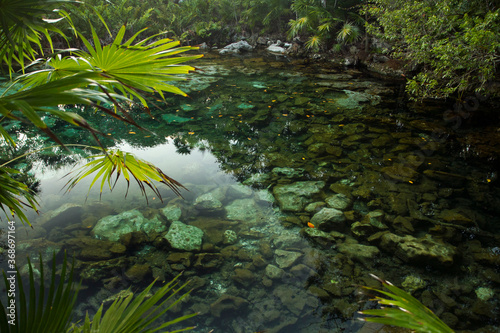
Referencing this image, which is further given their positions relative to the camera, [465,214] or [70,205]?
[70,205]

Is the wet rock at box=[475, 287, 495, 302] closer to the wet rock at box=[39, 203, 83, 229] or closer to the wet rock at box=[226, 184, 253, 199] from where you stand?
the wet rock at box=[226, 184, 253, 199]

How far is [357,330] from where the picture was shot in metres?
2.04

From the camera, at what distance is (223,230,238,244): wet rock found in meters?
3.00

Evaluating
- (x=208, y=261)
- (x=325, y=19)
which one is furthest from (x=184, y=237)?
(x=325, y=19)

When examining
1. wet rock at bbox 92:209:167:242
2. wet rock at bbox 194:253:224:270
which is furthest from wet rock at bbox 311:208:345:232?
wet rock at bbox 92:209:167:242

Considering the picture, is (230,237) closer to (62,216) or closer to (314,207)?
(314,207)

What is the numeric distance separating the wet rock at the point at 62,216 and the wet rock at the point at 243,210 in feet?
6.30

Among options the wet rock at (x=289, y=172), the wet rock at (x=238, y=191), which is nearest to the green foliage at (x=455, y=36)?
the wet rock at (x=289, y=172)

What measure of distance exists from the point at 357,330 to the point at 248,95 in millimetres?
6709

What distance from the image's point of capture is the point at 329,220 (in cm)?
313

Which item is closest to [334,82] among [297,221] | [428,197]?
[428,197]

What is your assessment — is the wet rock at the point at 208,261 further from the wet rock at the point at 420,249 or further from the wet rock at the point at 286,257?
the wet rock at the point at 420,249

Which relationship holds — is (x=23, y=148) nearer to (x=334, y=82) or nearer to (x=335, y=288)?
(x=335, y=288)

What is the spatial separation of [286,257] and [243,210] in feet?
3.24
